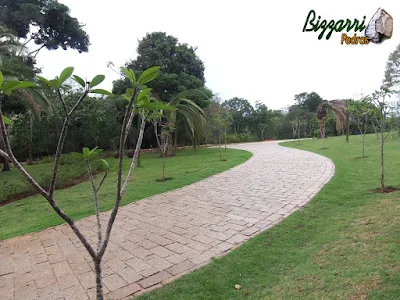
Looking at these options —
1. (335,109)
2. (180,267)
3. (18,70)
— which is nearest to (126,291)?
(180,267)

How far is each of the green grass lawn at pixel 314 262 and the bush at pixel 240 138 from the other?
22.5m

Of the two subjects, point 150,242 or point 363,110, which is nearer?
point 150,242

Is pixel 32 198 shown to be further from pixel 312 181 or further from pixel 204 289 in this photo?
pixel 312 181

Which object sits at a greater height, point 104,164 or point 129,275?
point 104,164

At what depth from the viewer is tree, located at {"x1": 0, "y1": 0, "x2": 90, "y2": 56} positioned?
12500 mm

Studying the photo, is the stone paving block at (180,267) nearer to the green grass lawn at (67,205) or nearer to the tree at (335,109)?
the green grass lawn at (67,205)

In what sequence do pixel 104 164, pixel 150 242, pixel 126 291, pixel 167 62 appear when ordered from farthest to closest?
pixel 167 62, pixel 150 242, pixel 126 291, pixel 104 164

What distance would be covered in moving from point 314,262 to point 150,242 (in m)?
1.96

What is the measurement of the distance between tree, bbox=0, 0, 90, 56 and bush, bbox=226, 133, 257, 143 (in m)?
15.6

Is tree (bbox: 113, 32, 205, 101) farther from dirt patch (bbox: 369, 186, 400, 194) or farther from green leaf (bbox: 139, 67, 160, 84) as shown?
green leaf (bbox: 139, 67, 160, 84)

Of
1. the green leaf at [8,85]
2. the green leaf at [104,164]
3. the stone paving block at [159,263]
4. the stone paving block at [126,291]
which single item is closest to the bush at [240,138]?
the stone paving block at [159,263]

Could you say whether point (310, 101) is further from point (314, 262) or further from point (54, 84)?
point (54, 84)

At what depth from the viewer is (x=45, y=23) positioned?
1366cm

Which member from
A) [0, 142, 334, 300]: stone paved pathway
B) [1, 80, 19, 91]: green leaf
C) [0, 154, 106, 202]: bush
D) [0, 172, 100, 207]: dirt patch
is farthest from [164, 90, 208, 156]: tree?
[1, 80, 19, 91]: green leaf
